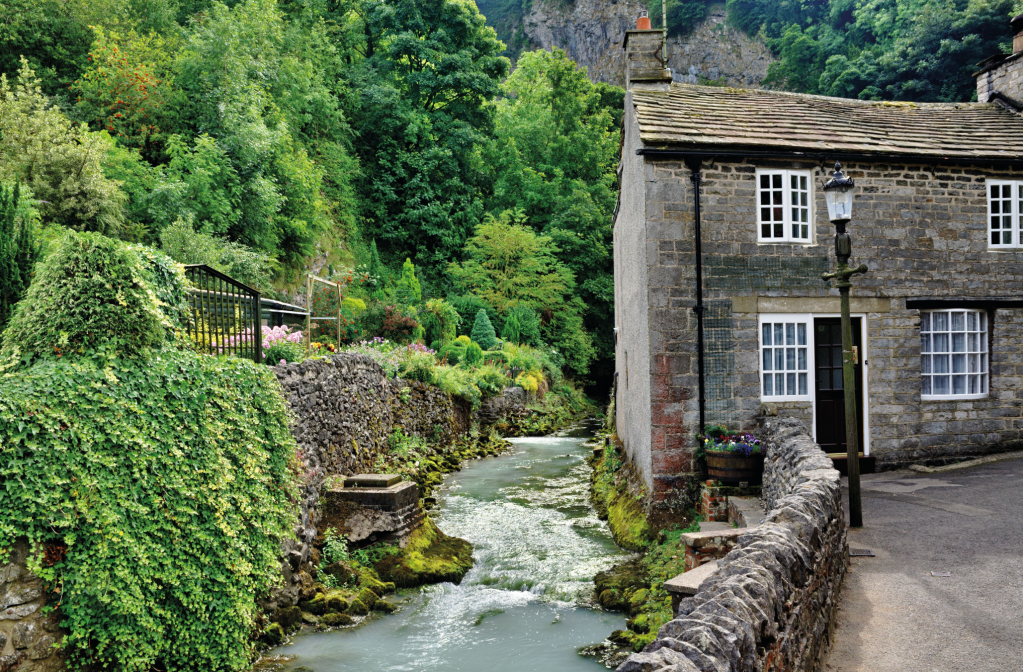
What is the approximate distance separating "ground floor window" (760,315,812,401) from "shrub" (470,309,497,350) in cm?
1804

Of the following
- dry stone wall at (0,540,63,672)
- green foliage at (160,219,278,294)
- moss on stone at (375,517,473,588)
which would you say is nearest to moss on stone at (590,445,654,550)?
moss on stone at (375,517,473,588)

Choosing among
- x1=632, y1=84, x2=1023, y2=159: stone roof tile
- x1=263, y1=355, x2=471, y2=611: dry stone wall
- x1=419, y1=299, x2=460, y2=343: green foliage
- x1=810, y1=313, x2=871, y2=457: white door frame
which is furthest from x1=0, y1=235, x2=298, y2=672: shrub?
x1=419, y1=299, x2=460, y2=343: green foliage

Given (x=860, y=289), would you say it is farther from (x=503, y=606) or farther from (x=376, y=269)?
(x=376, y=269)

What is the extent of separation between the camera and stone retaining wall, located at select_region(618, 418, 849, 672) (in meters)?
3.51

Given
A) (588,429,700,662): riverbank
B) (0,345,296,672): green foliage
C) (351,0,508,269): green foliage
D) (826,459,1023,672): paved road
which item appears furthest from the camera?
(351,0,508,269): green foliage

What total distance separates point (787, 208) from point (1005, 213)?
474cm

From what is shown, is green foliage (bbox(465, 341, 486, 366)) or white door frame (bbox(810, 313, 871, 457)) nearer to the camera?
white door frame (bbox(810, 313, 871, 457))

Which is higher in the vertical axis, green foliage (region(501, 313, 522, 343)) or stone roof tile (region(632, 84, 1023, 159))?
stone roof tile (region(632, 84, 1023, 159))

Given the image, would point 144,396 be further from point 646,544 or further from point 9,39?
point 9,39

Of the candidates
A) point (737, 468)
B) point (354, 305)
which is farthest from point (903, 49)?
point (737, 468)

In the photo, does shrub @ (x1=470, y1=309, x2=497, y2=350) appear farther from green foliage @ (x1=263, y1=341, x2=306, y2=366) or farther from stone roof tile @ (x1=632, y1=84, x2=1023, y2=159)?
green foliage @ (x1=263, y1=341, x2=306, y2=366)

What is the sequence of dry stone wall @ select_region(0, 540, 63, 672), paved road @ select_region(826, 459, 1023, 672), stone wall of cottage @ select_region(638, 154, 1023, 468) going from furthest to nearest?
stone wall of cottage @ select_region(638, 154, 1023, 468), dry stone wall @ select_region(0, 540, 63, 672), paved road @ select_region(826, 459, 1023, 672)

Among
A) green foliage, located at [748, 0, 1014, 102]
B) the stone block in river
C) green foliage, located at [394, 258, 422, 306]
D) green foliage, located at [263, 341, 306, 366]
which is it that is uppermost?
green foliage, located at [748, 0, 1014, 102]

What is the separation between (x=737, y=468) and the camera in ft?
34.7
